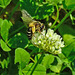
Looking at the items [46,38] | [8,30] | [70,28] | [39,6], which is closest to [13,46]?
[8,30]

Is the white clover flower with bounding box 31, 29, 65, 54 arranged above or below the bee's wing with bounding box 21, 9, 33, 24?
below

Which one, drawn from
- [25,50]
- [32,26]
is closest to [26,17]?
[32,26]

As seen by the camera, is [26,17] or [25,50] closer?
[26,17]

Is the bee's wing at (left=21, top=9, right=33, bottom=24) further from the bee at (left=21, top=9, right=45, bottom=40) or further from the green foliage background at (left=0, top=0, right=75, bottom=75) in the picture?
the green foliage background at (left=0, top=0, right=75, bottom=75)

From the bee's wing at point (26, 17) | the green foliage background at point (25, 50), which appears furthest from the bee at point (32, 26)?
the green foliage background at point (25, 50)

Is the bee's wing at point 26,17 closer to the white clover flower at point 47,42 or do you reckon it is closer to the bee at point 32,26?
the bee at point 32,26

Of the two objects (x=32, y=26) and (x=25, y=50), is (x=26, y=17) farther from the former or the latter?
(x=25, y=50)

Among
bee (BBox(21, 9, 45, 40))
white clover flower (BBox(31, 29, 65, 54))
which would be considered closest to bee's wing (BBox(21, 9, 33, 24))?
bee (BBox(21, 9, 45, 40))

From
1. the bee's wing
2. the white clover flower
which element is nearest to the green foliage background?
the white clover flower

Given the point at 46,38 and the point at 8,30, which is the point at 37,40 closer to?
the point at 46,38

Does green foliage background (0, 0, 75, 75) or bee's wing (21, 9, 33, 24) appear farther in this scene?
green foliage background (0, 0, 75, 75)

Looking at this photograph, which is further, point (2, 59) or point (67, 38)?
point (67, 38)
